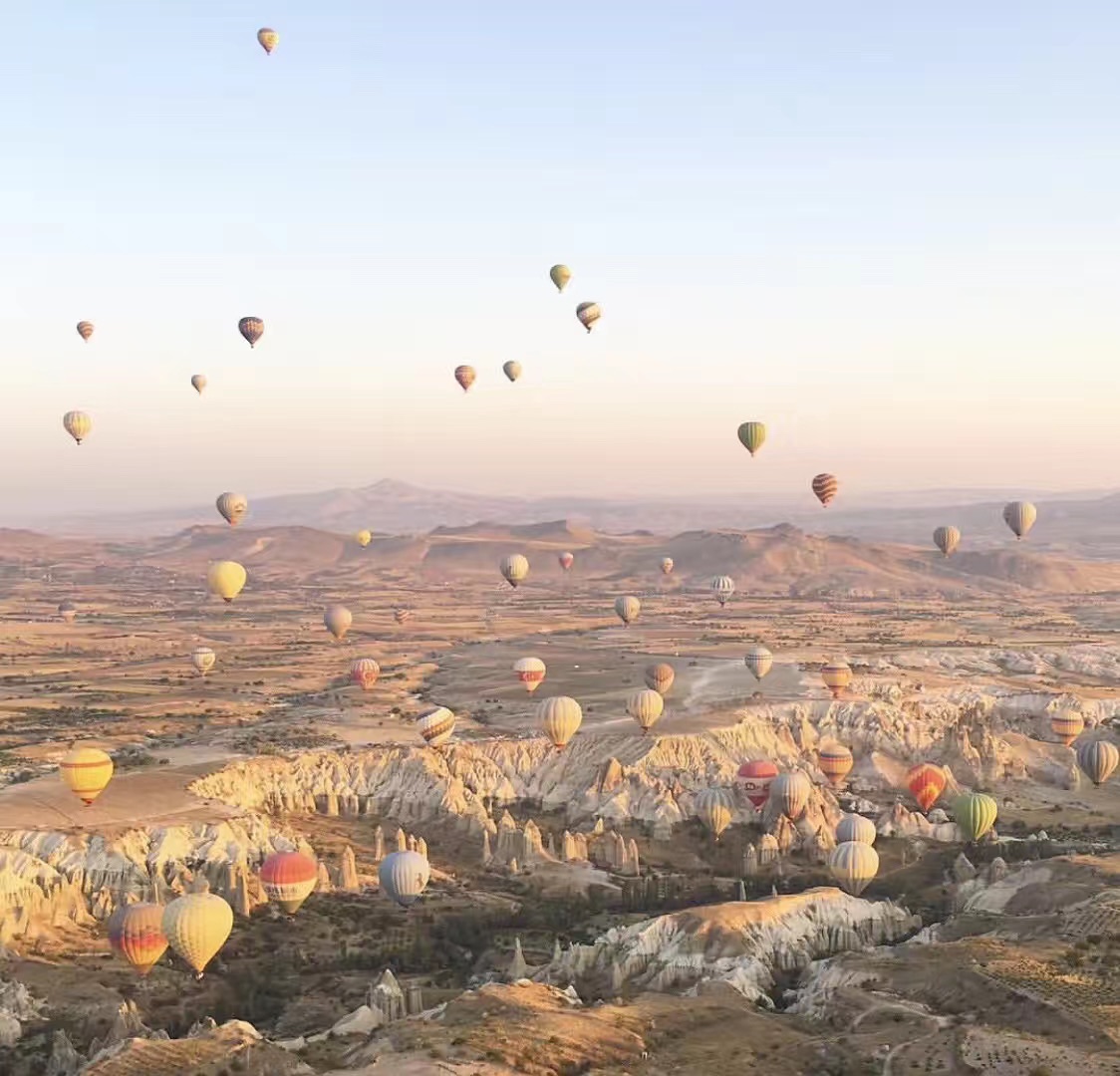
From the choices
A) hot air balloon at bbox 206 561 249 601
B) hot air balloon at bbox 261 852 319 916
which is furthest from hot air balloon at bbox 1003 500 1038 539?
hot air balloon at bbox 261 852 319 916

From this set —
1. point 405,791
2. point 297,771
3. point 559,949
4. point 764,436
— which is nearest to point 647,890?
point 559,949

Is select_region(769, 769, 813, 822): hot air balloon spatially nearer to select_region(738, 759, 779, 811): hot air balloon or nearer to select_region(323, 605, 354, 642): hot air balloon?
select_region(738, 759, 779, 811): hot air balloon

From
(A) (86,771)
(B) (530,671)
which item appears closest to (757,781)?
(B) (530,671)

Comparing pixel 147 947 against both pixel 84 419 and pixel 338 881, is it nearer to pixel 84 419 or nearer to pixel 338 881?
pixel 338 881

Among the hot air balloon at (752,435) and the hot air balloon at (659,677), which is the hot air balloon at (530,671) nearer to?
the hot air balloon at (659,677)

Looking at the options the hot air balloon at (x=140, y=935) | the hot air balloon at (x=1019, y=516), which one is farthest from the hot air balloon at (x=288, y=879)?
the hot air balloon at (x=1019, y=516)

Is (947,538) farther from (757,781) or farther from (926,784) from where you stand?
(757,781)
